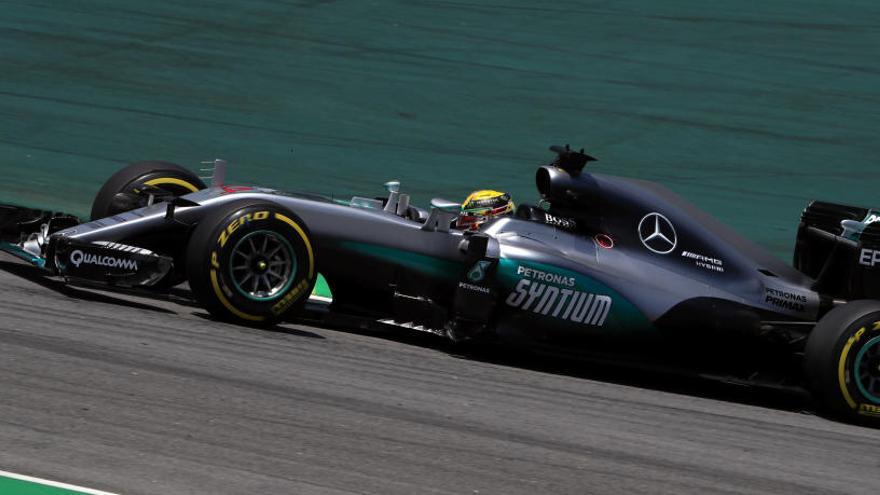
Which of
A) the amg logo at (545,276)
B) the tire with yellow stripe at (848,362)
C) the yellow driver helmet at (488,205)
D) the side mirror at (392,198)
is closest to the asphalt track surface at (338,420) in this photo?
the tire with yellow stripe at (848,362)

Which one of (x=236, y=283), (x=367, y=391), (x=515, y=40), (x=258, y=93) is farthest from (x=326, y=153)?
(x=367, y=391)

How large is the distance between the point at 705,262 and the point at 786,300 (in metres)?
0.61

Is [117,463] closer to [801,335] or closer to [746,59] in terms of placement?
[801,335]

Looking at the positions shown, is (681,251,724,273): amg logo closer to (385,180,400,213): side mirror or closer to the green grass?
(385,180,400,213): side mirror

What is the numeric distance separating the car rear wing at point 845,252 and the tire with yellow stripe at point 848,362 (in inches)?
18.3

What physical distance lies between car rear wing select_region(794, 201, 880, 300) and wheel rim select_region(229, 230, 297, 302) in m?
3.65

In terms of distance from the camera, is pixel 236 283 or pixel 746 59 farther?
pixel 746 59

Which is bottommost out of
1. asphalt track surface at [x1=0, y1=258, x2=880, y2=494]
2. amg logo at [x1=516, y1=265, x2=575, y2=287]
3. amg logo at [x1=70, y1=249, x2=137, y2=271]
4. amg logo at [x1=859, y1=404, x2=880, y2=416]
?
amg logo at [x1=859, y1=404, x2=880, y2=416]

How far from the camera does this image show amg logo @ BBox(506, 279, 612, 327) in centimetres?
889

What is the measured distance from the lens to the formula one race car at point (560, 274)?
8.62 metres

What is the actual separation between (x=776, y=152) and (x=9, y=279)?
29.1ft

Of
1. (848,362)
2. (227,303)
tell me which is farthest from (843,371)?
(227,303)

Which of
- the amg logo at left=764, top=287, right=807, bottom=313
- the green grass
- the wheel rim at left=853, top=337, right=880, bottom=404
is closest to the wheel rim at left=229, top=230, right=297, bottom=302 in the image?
the amg logo at left=764, top=287, right=807, bottom=313

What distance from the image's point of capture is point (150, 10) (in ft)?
57.8
